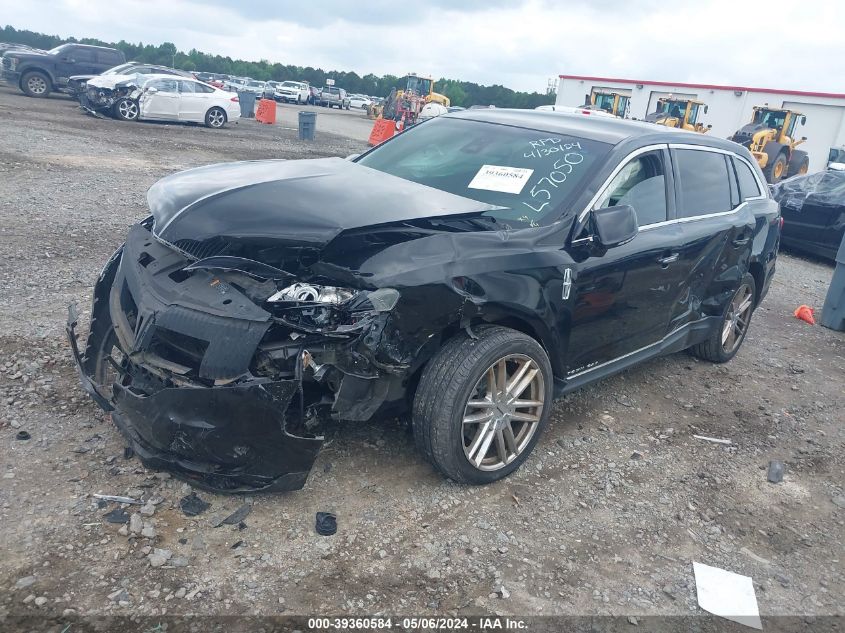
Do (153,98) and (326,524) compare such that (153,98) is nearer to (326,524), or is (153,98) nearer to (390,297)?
(390,297)

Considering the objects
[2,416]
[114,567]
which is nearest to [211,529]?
[114,567]

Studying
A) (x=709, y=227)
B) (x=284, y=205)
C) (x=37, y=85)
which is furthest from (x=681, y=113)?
(x=284, y=205)

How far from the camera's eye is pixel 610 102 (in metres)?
31.0

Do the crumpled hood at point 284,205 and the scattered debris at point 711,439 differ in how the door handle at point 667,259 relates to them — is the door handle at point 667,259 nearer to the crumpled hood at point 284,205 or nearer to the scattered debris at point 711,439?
the scattered debris at point 711,439

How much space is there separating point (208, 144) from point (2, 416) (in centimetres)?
1376

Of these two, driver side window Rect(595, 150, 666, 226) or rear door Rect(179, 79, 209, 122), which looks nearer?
driver side window Rect(595, 150, 666, 226)

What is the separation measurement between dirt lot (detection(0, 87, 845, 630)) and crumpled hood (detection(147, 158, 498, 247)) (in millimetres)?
1180

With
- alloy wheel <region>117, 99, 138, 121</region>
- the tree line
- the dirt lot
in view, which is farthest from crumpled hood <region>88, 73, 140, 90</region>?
the tree line

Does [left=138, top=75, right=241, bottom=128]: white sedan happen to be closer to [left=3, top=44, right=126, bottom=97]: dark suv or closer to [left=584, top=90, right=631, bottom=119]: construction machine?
[left=3, top=44, right=126, bottom=97]: dark suv

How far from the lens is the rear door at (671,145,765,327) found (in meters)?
4.35

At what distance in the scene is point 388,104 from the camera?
30328 millimetres

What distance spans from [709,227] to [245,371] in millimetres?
3341

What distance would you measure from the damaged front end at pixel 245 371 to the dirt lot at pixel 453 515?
30 cm

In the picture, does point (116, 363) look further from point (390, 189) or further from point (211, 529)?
point (390, 189)
